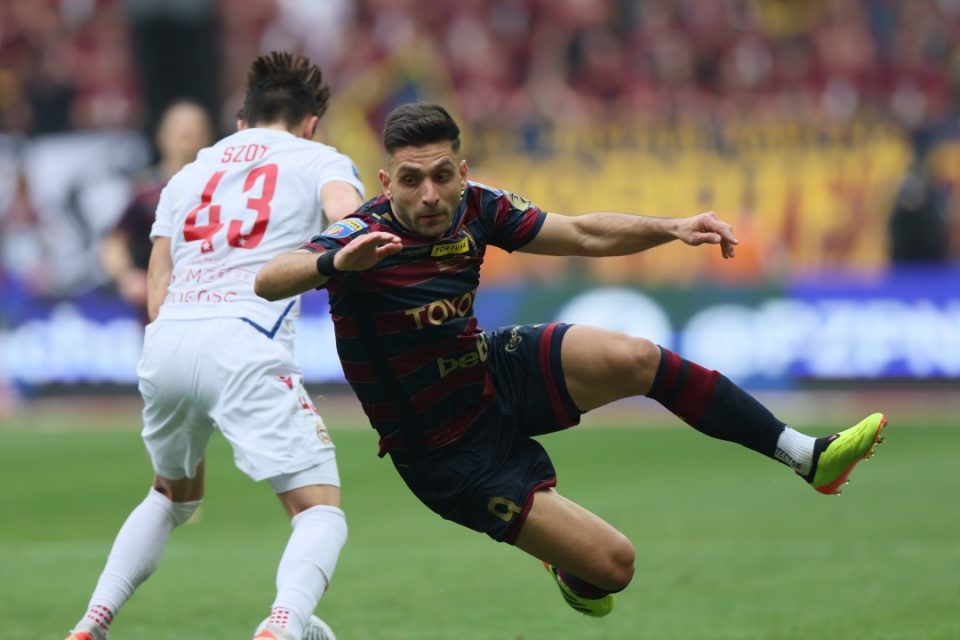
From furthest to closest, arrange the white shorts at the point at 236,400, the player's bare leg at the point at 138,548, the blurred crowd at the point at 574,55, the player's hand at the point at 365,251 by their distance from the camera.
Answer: the blurred crowd at the point at 574,55
the player's bare leg at the point at 138,548
the white shorts at the point at 236,400
the player's hand at the point at 365,251

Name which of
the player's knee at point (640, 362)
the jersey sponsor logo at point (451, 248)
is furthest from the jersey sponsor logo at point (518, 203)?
the player's knee at point (640, 362)

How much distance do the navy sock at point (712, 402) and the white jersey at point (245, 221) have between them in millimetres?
1379

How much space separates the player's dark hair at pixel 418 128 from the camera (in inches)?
207

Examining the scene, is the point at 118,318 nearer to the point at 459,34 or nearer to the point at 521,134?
the point at 521,134

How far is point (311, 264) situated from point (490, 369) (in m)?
1.16

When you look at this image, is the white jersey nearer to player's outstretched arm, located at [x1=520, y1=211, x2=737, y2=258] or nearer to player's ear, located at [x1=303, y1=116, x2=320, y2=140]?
player's ear, located at [x1=303, y1=116, x2=320, y2=140]

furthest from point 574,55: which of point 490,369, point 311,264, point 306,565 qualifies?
point 311,264

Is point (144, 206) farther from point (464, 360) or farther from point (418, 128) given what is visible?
point (418, 128)

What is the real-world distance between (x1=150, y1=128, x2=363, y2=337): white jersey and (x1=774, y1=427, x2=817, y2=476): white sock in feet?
6.11

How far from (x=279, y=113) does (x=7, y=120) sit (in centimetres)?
1728

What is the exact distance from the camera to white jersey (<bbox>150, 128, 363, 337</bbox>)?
5898 millimetres

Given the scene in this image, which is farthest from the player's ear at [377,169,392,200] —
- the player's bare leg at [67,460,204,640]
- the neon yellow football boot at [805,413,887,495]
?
the neon yellow football boot at [805,413,887,495]

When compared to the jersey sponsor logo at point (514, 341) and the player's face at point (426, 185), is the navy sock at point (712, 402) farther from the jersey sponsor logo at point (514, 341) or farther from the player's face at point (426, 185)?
the player's face at point (426, 185)

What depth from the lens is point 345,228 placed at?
5.26m
